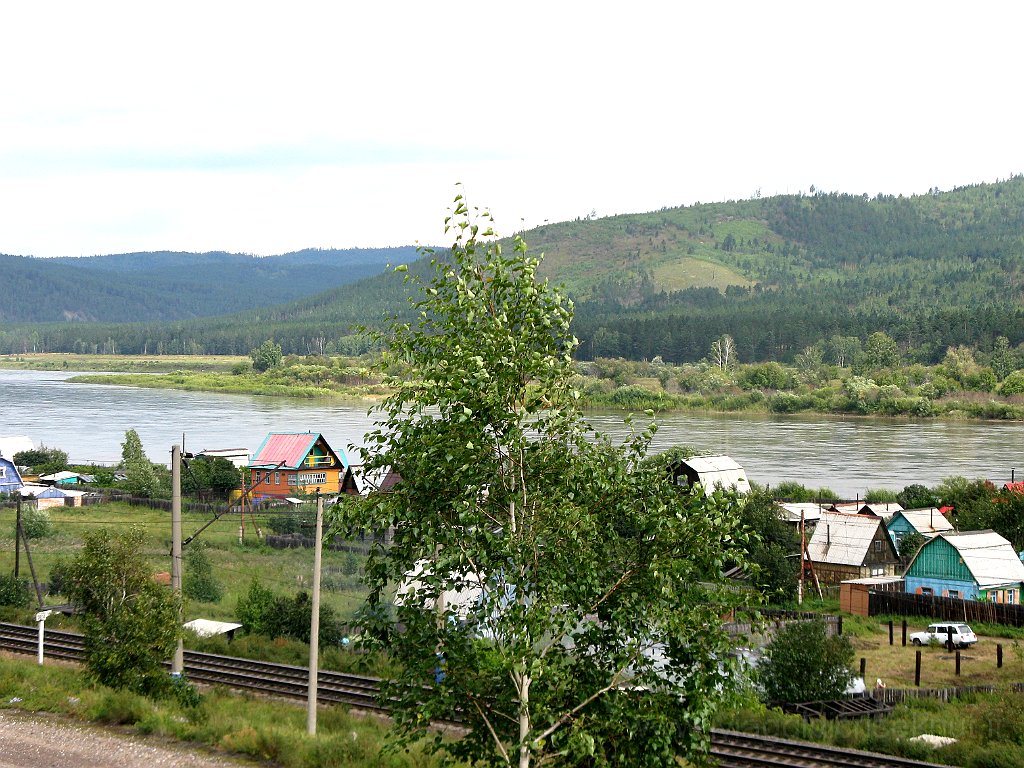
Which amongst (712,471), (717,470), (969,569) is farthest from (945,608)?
(717,470)

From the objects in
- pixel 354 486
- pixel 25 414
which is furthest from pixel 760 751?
pixel 25 414

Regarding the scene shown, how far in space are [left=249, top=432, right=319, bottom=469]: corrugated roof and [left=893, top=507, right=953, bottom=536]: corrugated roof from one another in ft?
73.0

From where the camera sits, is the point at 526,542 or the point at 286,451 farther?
the point at 286,451

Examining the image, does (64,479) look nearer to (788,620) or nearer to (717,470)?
(717,470)

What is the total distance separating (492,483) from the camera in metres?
8.48

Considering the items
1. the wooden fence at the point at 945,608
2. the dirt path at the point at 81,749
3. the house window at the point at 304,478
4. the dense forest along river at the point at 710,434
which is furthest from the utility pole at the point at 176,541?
the house window at the point at 304,478

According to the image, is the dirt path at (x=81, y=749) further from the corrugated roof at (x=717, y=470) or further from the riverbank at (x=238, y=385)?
the riverbank at (x=238, y=385)

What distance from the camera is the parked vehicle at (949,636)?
25.6 m

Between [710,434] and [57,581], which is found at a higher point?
[710,434]

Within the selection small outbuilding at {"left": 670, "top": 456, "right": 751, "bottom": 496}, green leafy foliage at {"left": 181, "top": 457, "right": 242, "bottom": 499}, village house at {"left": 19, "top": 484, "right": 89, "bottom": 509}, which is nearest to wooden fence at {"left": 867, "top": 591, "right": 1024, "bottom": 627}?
small outbuilding at {"left": 670, "top": 456, "right": 751, "bottom": 496}

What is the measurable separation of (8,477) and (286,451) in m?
11.2

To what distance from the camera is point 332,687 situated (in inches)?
744

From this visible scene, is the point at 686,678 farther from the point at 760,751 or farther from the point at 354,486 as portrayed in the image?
the point at 354,486

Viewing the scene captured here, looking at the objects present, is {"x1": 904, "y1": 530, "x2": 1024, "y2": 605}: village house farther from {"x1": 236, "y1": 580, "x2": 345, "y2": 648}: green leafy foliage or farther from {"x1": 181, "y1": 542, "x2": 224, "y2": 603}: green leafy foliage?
{"x1": 181, "y1": 542, "x2": 224, "y2": 603}: green leafy foliage
